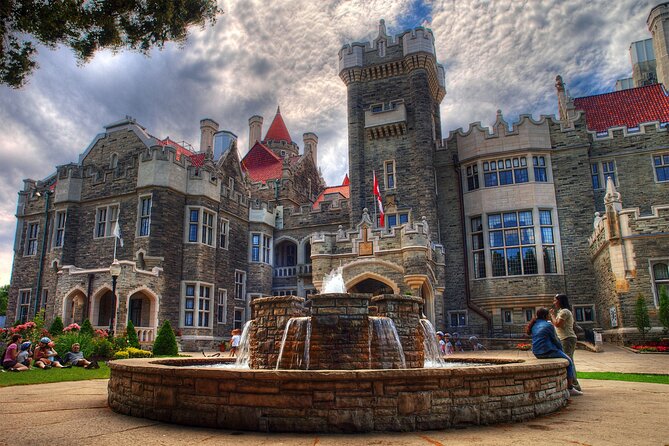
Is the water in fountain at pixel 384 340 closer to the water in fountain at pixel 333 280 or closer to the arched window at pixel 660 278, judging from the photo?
the water in fountain at pixel 333 280

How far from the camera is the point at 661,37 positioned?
1201 inches

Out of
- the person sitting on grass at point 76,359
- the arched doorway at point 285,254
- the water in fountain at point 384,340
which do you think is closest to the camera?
the water in fountain at point 384,340

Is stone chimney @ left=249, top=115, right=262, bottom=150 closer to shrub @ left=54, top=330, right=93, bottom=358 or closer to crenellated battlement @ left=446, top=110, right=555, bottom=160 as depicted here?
→ crenellated battlement @ left=446, top=110, right=555, bottom=160

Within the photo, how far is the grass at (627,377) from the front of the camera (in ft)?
35.7

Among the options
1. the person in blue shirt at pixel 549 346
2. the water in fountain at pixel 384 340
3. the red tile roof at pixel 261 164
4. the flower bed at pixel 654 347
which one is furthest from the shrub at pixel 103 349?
the red tile roof at pixel 261 164

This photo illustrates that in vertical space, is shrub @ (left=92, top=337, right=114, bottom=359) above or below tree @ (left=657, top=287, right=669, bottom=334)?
below

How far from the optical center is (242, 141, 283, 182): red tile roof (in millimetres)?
39294

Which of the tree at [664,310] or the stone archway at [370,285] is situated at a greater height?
the stone archway at [370,285]

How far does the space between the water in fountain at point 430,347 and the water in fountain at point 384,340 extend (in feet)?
6.42

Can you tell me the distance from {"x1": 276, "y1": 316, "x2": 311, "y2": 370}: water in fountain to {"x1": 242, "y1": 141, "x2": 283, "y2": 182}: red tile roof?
29005 millimetres

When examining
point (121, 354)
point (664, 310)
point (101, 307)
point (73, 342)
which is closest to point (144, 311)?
point (101, 307)

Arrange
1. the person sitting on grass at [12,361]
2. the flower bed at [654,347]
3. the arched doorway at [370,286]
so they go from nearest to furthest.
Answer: the person sitting on grass at [12,361] → the flower bed at [654,347] → the arched doorway at [370,286]

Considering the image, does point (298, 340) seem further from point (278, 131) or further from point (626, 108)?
point (278, 131)

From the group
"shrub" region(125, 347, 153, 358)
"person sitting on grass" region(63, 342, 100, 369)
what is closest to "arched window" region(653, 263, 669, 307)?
"shrub" region(125, 347, 153, 358)
